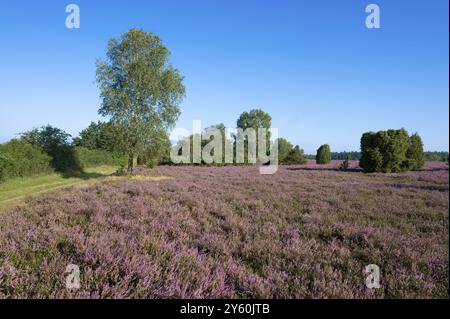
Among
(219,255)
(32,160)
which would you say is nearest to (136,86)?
(32,160)

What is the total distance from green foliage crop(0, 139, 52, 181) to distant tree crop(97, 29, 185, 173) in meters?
→ 6.59

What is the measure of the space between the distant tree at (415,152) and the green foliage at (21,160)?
38.0 m

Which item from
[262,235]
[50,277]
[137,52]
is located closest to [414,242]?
[262,235]

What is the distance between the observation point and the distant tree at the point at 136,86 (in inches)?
1020

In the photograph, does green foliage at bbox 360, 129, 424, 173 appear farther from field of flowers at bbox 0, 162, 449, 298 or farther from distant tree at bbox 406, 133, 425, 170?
field of flowers at bbox 0, 162, 449, 298

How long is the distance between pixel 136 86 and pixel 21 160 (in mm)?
11153

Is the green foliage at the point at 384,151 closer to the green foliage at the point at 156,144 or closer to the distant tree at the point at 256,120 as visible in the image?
the green foliage at the point at 156,144

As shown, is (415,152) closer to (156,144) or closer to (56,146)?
(156,144)

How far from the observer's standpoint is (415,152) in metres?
34.0

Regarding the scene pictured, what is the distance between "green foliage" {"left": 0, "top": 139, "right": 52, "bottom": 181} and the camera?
61.6 feet

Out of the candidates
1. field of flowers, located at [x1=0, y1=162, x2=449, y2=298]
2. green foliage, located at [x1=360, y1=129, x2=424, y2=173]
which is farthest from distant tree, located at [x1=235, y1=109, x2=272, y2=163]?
field of flowers, located at [x1=0, y1=162, x2=449, y2=298]

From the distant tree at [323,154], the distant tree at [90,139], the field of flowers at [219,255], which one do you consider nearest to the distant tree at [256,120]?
the distant tree at [323,154]
